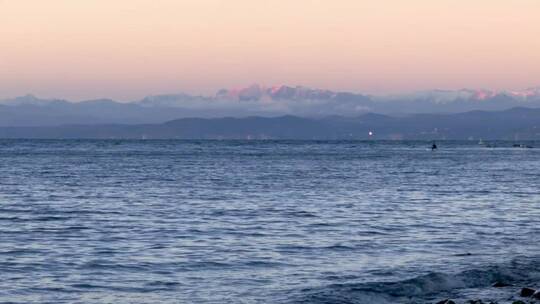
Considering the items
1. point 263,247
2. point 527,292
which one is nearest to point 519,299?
point 527,292

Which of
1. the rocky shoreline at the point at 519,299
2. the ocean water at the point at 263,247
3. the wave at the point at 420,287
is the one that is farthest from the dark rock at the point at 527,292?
the wave at the point at 420,287

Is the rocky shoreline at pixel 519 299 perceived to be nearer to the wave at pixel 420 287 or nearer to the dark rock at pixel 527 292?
the dark rock at pixel 527 292

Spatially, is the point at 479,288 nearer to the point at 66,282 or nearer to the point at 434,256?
the point at 434,256

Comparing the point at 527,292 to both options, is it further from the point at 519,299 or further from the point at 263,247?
the point at 263,247

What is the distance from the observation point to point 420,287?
27984 mm

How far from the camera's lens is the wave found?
2638 centimetres

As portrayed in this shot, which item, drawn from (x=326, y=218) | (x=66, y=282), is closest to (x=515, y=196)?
(x=326, y=218)

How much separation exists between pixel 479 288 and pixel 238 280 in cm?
758

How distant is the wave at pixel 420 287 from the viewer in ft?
86.5

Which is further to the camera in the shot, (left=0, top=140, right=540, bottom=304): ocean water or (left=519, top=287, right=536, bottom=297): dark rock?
(left=0, top=140, right=540, bottom=304): ocean water

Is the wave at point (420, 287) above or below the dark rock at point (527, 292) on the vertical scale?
below

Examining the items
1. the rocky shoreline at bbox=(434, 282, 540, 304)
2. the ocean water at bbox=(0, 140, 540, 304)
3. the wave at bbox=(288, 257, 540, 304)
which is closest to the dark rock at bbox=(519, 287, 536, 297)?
the rocky shoreline at bbox=(434, 282, 540, 304)

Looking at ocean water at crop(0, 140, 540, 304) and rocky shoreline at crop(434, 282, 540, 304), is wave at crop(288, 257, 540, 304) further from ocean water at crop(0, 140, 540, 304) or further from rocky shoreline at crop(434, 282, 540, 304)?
rocky shoreline at crop(434, 282, 540, 304)

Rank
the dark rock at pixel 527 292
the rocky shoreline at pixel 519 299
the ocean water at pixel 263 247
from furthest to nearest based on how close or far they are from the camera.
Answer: the ocean water at pixel 263 247
the dark rock at pixel 527 292
the rocky shoreline at pixel 519 299
